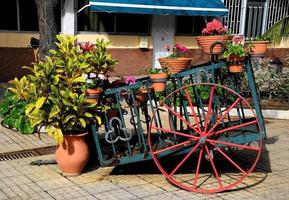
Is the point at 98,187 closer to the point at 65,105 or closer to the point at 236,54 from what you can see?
the point at 65,105

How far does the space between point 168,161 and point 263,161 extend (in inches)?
54.6

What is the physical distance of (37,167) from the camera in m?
5.47

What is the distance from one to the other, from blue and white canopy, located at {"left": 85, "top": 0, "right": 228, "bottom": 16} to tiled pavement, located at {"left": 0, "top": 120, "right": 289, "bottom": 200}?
23.2 ft

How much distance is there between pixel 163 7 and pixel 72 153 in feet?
28.9

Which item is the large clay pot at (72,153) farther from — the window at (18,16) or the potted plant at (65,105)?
the window at (18,16)

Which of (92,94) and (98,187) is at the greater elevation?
(92,94)

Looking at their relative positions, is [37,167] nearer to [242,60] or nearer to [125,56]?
[242,60]

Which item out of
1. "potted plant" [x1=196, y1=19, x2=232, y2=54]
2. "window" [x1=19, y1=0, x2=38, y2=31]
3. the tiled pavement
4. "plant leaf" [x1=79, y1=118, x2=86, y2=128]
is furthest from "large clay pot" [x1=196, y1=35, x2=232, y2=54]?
"window" [x1=19, y1=0, x2=38, y2=31]

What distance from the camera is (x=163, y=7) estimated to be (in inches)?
512

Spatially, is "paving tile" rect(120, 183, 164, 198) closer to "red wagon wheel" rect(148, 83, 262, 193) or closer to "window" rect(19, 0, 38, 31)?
"red wagon wheel" rect(148, 83, 262, 193)

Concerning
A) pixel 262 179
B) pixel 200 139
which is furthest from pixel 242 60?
pixel 262 179

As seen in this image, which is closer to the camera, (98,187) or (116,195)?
(116,195)

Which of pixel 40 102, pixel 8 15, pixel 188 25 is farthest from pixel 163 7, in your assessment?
pixel 40 102

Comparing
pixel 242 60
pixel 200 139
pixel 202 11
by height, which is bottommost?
pixel 200 139
